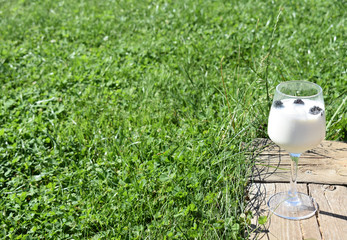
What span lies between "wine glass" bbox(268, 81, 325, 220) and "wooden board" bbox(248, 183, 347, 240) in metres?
0.06

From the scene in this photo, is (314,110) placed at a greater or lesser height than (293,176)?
greater

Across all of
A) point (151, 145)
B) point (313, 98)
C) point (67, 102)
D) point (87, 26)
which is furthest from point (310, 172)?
point (87, 26)

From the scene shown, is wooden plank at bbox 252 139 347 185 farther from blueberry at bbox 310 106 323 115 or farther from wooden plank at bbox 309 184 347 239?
blueberry at bbox 310 106 323 115

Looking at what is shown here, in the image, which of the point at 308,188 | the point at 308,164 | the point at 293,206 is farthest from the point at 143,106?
the point at 293,206

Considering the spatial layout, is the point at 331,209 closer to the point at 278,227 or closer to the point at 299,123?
the point at 278,227

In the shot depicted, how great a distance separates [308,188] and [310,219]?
12.7 inches

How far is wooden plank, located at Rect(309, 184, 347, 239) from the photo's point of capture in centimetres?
244

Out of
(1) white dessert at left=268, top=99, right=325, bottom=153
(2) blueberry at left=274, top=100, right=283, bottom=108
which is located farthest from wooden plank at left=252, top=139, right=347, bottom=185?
(2) blueberry at left=274, top=100, right=283, bottom=108

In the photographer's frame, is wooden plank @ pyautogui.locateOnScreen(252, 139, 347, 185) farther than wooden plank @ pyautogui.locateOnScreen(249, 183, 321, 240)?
Yes

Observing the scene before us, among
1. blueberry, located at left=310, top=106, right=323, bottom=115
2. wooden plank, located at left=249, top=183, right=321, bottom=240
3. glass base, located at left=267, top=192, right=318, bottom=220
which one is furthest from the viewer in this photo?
glass base, located at left=267, top=192, right=318, bottom=220

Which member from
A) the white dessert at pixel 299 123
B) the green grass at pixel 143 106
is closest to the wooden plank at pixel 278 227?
the green grass at pixel 143 106

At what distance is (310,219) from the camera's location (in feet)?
8.27

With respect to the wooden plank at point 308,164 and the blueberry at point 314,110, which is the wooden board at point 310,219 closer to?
the wooden plank at point 308,164

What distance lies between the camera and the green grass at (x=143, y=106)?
122 inches
